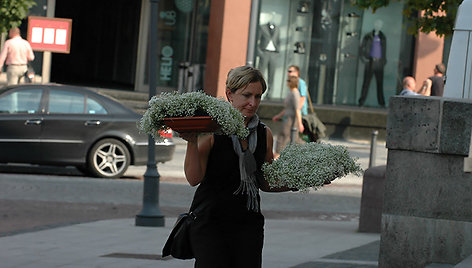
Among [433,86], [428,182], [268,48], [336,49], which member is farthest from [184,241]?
[336,49]

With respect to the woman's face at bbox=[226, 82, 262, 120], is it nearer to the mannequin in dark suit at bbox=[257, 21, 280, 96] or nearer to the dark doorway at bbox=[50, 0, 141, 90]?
the mannequin in dark suit at bbox=[257, 21, 280, 96]

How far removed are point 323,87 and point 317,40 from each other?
1241mm

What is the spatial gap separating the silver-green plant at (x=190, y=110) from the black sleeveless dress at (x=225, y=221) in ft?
1.08

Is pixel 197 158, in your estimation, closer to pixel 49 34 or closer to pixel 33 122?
pixel 33 122

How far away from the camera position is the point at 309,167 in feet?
17.2

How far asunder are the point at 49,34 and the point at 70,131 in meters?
6.11

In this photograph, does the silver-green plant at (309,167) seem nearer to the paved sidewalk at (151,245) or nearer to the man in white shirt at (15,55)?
the paved sidewalk at (151,245)

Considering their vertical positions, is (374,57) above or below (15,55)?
above

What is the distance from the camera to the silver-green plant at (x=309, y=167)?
521cm

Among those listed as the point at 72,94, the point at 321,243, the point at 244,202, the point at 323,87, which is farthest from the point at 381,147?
the point at 244,202

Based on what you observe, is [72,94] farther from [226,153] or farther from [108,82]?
[108,82]

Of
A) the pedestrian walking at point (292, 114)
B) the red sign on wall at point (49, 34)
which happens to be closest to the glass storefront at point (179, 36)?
the red sign on wall at point (49, 34)

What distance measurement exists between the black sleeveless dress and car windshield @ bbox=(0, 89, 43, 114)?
1165 centimetres

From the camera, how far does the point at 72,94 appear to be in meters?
16.7
